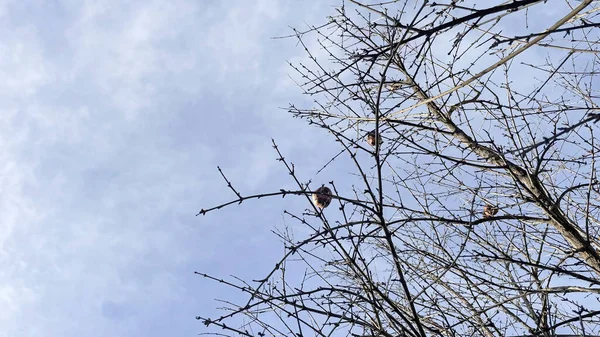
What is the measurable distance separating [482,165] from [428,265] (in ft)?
2.88

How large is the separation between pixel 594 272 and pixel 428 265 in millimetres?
1078

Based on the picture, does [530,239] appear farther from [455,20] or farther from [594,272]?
[455,20]

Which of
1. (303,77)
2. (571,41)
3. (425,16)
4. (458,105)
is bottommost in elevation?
(425,16)

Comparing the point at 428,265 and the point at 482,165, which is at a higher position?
the point at 482,165

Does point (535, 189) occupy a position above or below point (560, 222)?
above

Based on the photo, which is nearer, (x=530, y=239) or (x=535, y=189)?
(x=535, y=189)

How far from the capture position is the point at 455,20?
7.84ft

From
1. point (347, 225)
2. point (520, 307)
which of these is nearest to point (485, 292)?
point (520, 307)

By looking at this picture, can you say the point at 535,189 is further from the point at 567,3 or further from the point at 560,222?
the point at 567,3

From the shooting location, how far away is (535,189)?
342 centimetres

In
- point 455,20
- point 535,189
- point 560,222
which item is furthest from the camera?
point 535,189

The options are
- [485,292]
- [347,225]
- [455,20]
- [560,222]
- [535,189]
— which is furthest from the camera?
[485,292]

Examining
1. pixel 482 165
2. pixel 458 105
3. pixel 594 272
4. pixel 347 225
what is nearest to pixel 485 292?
pixel 594 272

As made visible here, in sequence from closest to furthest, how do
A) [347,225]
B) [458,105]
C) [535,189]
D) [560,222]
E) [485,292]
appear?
[347,225], [560,222], [535,189], [485,292], [458,105]
